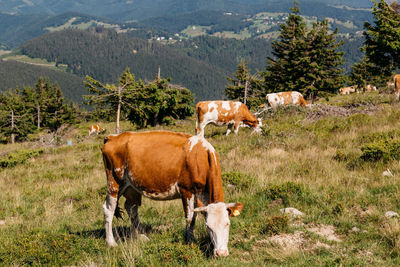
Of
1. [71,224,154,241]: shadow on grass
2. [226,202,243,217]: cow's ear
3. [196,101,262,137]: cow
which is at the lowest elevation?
[196,101,262,137]: cow

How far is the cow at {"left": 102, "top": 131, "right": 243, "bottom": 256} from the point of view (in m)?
4.79

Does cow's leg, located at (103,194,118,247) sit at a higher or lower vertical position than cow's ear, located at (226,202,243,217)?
lower

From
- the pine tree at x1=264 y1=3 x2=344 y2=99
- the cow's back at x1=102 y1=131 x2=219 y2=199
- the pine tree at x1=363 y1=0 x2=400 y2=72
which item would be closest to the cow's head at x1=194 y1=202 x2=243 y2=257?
the cow's back at x1=102 y1=131 x2=219 y2=199

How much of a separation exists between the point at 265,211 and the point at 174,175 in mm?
2708

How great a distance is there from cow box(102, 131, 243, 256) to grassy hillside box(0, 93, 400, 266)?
0.56m

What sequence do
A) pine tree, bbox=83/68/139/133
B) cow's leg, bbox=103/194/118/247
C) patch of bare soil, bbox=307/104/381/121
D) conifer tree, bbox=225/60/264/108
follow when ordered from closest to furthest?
cow's leg, bbox=103/194/118/247 < patch of bare soil, bbox=307/104/381/121 < pine tree, bbox=83/68/139/133 < conifer tree, bbox=225/60/264/108

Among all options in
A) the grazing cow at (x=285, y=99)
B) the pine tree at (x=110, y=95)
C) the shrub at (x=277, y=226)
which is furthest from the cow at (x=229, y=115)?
the shrub at (x=277, y=226)

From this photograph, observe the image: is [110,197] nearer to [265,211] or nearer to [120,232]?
[120,232]

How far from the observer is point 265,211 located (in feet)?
22.5

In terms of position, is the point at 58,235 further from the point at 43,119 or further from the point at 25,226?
the point at 43,119

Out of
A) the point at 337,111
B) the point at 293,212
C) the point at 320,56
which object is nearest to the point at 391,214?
the point at 293,212

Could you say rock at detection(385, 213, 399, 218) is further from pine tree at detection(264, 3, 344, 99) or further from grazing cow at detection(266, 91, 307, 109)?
pine tree at detection(264, 3, 344, 99)

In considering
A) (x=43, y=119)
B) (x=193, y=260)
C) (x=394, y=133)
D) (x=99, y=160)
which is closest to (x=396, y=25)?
(x=394, y=133)

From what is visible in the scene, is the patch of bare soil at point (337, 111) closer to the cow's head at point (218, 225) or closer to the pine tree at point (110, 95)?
the cow's head at point (218, 225)
